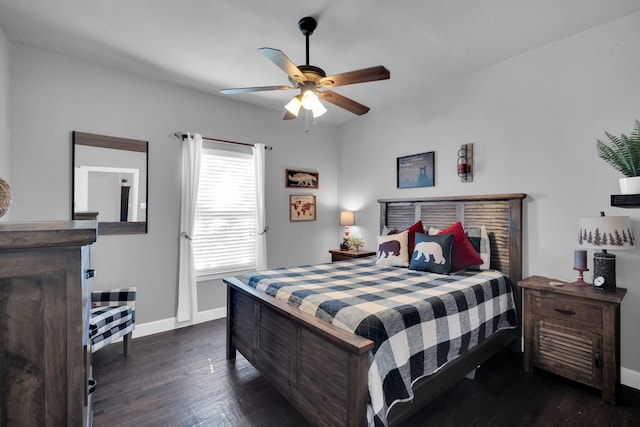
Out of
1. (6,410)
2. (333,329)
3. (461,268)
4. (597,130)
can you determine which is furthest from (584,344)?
(6,410)

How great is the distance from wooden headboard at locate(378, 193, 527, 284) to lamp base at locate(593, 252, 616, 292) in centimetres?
60

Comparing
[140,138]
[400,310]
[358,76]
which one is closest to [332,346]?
[400,310]

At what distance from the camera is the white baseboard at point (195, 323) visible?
2342 millimetres

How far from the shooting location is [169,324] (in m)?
3.41

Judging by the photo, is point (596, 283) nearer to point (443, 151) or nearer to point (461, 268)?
point (461, 268)

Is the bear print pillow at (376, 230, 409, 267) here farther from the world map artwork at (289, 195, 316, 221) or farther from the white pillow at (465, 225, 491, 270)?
the world map artwork at (289, 195, 316, 221)

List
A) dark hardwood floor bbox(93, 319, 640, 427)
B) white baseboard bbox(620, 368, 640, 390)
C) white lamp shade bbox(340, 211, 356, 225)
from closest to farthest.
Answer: dark hardwood floor bbox(93, 319, 640, 427) → white baseboard bbox(620, 368, 640, 390) → white lamp shade bbox(340, 211, 356, 225)

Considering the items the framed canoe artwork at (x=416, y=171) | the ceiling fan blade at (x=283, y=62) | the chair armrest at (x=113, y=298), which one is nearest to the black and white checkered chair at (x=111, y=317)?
the chair armrest at (x=113, y=298)

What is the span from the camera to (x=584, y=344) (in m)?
2.26

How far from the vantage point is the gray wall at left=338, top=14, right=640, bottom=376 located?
2383 millimetres

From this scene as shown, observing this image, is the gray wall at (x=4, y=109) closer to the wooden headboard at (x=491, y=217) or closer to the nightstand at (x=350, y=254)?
the nightstand at (x=350, y=254)

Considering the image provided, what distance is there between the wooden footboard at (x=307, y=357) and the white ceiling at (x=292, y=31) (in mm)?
2108

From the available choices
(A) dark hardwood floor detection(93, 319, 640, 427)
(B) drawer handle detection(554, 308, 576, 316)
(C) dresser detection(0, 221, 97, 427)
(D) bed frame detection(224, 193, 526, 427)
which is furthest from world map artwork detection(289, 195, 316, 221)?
(C) dresser detection(0, 221, 97, 427)

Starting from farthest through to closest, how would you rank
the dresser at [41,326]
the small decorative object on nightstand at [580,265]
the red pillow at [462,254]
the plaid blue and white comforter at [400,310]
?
the red pillow at [462,254]
the small decorative object on nightstand at [580,265]
the plaid blue and white comforter at [400,310]
the dresser at [41,326]
